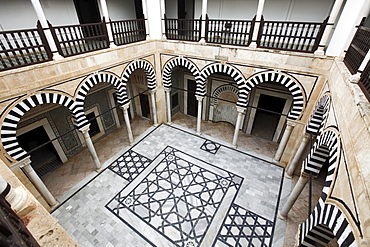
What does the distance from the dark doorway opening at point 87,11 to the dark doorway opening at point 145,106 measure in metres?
3.17

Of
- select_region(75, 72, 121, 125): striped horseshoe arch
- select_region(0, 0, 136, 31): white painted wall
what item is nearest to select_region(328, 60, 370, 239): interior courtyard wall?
select_region(75, 72, 121, 125): striped horseshoe arch

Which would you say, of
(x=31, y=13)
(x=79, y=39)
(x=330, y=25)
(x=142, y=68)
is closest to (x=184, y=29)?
(x=142, y=68)

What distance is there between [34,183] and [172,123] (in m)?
4.79

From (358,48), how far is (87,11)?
6.87m

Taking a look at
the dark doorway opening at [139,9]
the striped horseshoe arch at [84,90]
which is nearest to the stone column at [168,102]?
the striped horseshoe arch at [84,90]

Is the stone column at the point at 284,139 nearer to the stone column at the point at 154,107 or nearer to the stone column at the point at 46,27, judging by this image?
the stone column at the point at 154,107

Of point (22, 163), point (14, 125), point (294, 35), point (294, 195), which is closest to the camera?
point (14, 125)

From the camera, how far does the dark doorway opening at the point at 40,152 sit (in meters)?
5.37

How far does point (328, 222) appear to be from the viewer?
1.95 metres

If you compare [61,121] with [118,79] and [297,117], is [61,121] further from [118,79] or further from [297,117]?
[297,117]

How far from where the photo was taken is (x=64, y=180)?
17.5 ft

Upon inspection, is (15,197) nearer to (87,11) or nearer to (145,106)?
(87,11)

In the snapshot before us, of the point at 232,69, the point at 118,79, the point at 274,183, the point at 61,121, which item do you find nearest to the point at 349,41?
the point at 232,69

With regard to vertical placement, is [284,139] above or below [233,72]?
below
